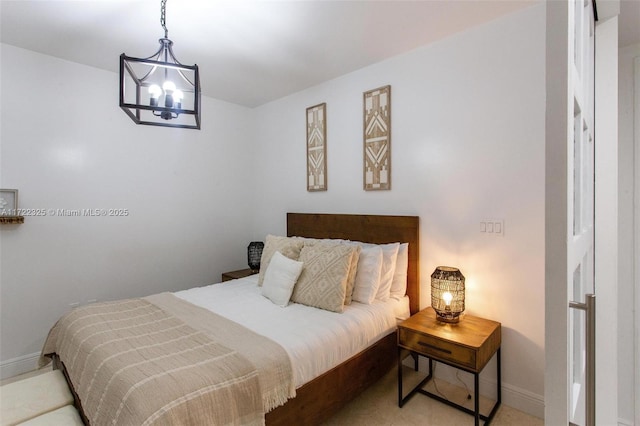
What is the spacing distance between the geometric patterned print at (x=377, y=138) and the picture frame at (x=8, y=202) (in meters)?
3.09

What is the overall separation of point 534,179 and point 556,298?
1937 millimetres

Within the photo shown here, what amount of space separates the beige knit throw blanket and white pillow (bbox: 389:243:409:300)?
1249 mm

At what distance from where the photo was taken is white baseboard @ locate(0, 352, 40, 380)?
261 cm

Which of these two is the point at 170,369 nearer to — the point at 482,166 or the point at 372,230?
the point at 372,230

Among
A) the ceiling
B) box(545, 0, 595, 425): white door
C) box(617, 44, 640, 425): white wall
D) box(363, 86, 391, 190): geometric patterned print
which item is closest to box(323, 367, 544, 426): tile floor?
box(617, 44, 640, 425): white wall

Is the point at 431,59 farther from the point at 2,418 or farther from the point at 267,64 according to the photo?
the point at 2,418

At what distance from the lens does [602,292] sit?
997mm

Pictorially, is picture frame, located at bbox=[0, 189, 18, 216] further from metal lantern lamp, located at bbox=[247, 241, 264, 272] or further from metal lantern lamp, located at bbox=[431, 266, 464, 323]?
metal lantern lamp, located at bbox=[431, 266, 464, 323]

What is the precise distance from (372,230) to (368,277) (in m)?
0.57

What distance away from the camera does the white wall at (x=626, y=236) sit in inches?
78.2

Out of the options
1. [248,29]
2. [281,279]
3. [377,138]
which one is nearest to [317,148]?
[377,138]

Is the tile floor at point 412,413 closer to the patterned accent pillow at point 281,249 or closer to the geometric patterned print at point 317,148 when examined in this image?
the patterned accent pillow at point 281,249

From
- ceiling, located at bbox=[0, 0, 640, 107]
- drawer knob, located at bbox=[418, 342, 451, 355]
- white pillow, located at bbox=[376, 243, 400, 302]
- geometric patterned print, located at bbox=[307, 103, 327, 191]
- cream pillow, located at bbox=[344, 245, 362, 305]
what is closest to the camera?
drawer knob, located at bbox=[418, 342, 451, 355]

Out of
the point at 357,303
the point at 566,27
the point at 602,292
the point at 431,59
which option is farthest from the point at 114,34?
the point at 602,292
